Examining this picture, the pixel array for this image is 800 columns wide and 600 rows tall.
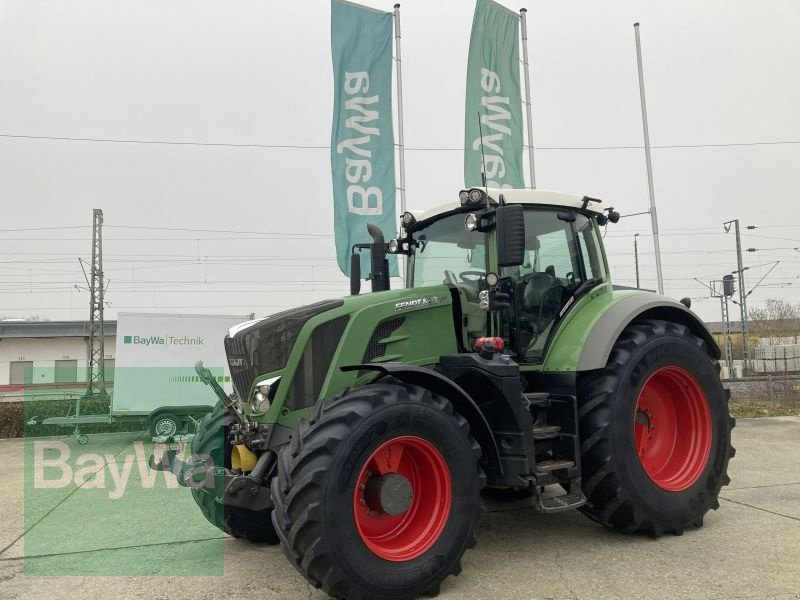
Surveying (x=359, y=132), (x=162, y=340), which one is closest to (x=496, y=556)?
(x=359, y=132)

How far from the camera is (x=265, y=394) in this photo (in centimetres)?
404

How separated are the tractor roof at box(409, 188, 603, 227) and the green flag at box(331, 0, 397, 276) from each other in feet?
20.4

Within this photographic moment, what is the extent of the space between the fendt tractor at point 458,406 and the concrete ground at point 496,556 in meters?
0.29

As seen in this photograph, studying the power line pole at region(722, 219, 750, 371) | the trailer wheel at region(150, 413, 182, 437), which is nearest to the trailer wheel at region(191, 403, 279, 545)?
the trailer wheel at region(150, 413, 182, 437)

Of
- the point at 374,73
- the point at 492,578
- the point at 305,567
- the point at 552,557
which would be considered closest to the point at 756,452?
the point at 552,557

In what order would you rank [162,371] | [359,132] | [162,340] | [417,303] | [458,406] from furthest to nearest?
[162,340], [162,371], [359,132], [417,303], [458,406]

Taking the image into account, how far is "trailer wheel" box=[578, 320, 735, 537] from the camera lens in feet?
14.5

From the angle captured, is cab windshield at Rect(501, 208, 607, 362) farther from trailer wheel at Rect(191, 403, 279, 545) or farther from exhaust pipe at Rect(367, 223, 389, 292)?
trailer wheel at Rect(191, 403, 279, 545)

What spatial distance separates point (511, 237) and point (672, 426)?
2.35m

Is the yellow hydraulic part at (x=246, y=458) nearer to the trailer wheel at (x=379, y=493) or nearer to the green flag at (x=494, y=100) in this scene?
the trailer wheel at (x=379, y=493)

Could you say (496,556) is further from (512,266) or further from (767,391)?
(767,391)

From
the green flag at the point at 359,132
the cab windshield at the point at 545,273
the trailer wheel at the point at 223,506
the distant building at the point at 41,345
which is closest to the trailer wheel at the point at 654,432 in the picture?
the cab windshield at the point at 545,273

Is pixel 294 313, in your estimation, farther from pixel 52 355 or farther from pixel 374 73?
pixel 52 355

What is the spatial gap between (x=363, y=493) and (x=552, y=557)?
59.8 inches
